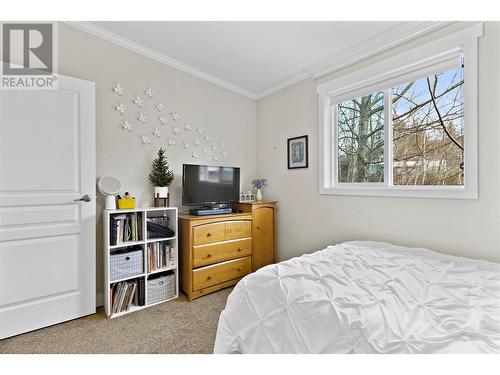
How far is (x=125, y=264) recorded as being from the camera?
2174 millimetres

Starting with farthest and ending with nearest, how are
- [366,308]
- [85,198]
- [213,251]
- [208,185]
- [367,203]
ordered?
1. [208,185]
2. [213,251]
3. [367,203]
4. [85,198]
5. [366,308]

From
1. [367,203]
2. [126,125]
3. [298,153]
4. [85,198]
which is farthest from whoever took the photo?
[298,153]

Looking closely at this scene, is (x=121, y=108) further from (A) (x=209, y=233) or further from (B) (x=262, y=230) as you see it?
(B) (x=262, y=230)

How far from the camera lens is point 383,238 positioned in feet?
7.13

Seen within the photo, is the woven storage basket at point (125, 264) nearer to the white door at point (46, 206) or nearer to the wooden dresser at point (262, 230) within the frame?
the white door at point (46, 206)

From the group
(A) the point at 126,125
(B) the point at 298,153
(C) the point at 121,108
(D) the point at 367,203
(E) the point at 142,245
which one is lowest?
(E) the point at 142,245

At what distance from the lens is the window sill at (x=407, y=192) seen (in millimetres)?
1743

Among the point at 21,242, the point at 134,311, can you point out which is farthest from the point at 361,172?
the point at 21,242

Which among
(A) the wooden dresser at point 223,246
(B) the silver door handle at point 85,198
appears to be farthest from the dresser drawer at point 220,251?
(B) the silver door handle at point 85,198

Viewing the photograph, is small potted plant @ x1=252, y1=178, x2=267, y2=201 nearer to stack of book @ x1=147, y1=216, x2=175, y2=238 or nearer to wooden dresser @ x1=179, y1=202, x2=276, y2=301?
wooden dresser @ x1=179, y1=202, x2=276, y2=301

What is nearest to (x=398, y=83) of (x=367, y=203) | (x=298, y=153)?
(x=367, y=203)

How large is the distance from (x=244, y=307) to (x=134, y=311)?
147cm

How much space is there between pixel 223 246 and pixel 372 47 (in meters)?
2.41

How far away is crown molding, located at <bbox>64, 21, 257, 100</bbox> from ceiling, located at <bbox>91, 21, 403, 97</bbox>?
0.09ft
